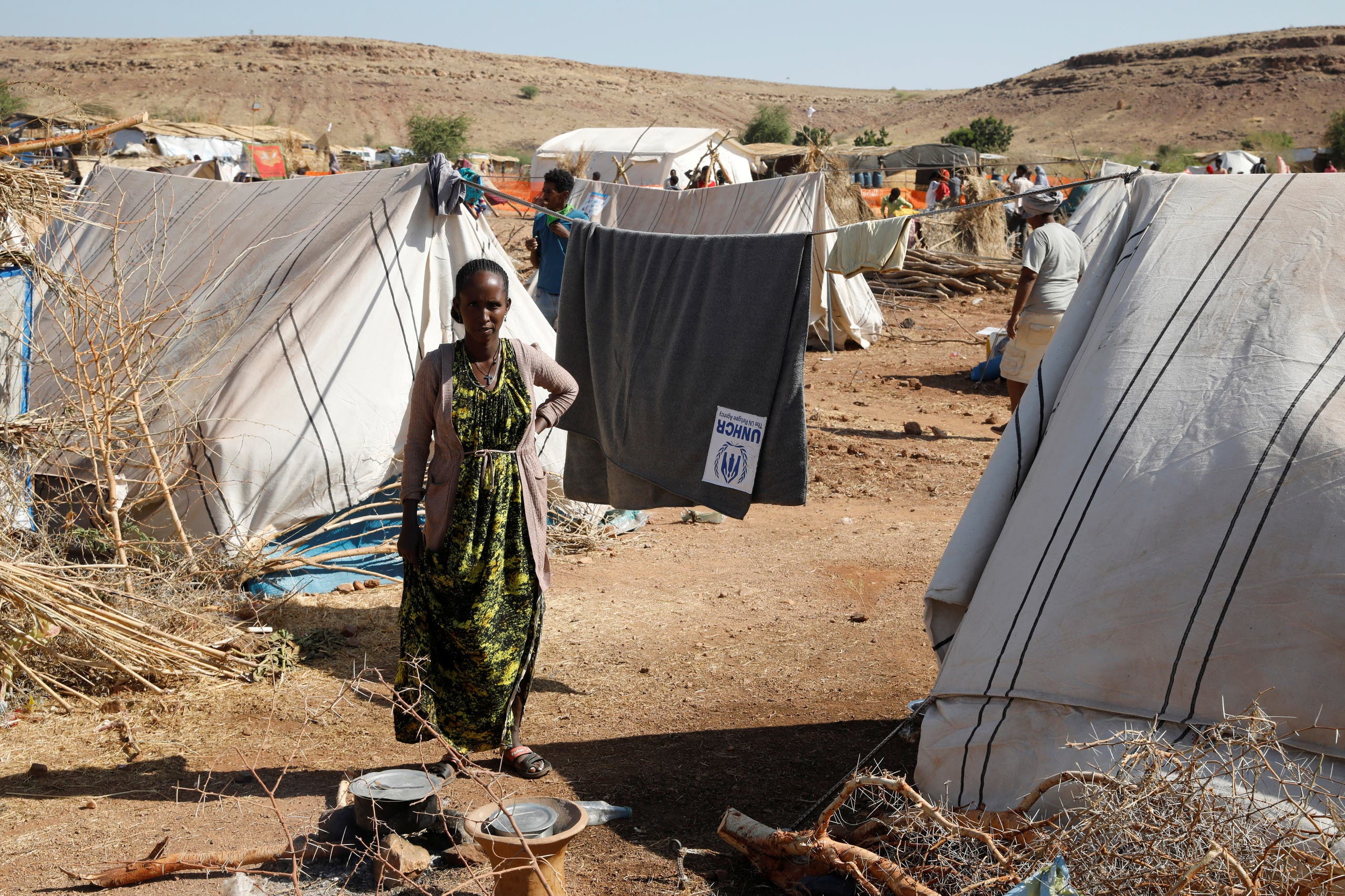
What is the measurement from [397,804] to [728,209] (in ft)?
29.0

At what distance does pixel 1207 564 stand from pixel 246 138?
3107cm

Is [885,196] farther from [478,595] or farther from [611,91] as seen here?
[611,91]

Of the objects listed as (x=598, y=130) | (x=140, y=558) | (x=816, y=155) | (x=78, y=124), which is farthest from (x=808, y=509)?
(x=598, y=130)

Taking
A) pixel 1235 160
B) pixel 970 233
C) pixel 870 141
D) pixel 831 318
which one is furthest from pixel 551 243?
pixel 870 141

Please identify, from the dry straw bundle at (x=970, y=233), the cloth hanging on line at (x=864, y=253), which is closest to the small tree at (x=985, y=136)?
the dry straw bundle at (x=970, y=233)

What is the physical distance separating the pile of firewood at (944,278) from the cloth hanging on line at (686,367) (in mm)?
12075

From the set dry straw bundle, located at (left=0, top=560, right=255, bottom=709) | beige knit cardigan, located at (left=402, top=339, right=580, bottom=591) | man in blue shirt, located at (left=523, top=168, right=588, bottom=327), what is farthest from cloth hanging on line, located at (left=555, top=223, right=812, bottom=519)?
man in blue shirt, located at (left=523, top=168, right=588, bottom=327)

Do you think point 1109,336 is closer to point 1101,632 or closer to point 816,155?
point 1101,632

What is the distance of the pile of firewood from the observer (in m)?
15.6

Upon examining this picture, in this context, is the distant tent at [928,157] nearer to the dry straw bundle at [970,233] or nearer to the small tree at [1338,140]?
the dry straw bundle at [970,233]

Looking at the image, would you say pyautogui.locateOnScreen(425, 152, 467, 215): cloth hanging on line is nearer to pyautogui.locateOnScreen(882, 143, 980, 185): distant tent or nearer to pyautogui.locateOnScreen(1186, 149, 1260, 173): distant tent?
pyautogui.locateOnScreen(1186, 149, 1260, 173): distant tent

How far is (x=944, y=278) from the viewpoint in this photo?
15.6 m

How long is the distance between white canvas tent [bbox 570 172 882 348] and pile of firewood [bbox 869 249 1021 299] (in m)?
4.34

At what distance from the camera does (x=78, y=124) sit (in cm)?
528
